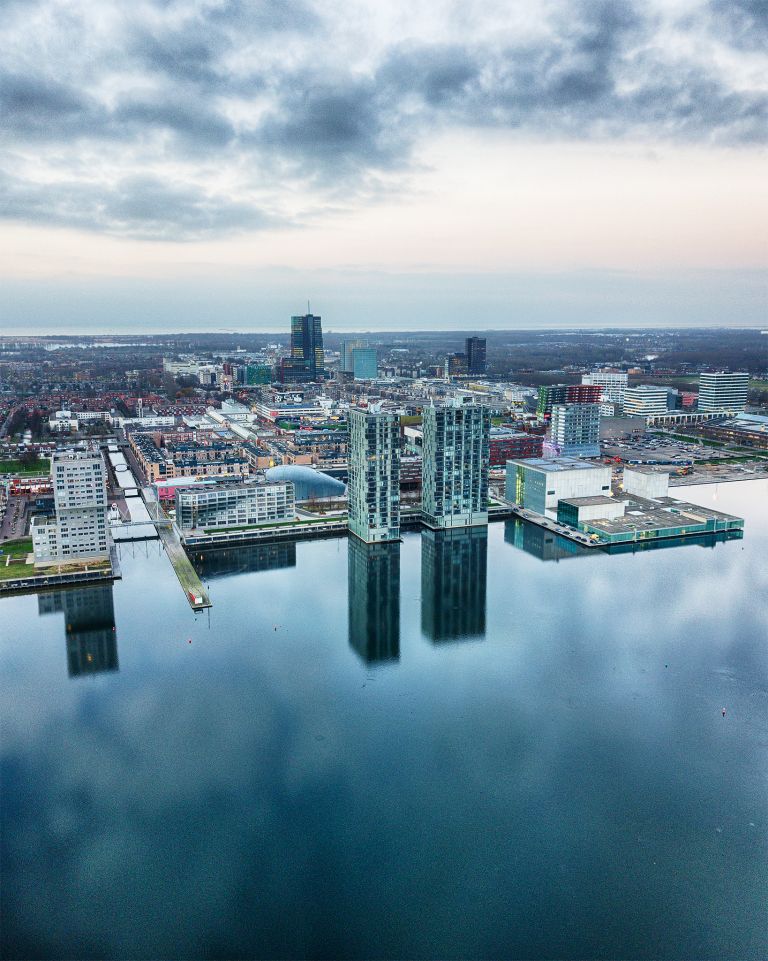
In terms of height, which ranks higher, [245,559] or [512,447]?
[512,447]

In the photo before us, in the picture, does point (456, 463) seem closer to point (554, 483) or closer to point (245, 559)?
point (554, 483)

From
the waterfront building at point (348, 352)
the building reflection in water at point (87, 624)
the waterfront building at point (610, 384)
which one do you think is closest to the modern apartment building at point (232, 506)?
the building reflection in water at point (87, 624)

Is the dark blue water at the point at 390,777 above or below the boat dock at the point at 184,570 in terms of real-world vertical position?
below

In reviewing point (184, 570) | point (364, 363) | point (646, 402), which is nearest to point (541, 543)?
point (184, 570)

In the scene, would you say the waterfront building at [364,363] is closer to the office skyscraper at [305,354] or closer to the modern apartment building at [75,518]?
the office skyscraper at [305,354]

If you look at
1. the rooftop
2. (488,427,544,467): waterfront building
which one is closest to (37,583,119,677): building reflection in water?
the rooftop

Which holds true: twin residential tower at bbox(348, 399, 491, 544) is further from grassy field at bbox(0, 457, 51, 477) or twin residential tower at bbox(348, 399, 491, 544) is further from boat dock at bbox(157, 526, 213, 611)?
grassy field at bbox(0, 457, 51, 477)

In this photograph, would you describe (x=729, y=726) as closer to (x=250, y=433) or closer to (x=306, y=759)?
(x=306, y=759)
